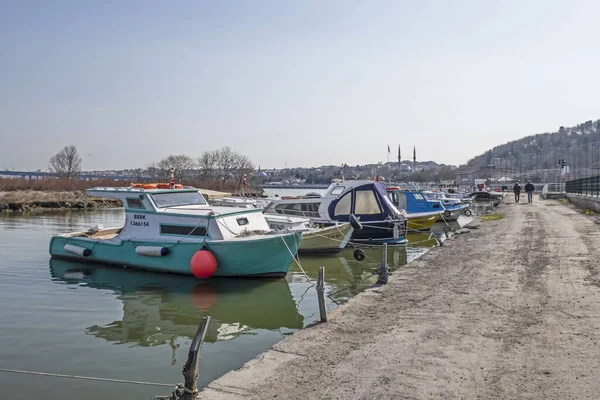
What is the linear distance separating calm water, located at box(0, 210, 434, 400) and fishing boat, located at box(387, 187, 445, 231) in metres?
12.9

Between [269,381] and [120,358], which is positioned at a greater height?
[269,381]

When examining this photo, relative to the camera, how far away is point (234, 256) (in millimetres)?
14922

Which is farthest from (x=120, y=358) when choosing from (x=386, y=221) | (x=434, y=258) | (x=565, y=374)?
(x=386, y=221)

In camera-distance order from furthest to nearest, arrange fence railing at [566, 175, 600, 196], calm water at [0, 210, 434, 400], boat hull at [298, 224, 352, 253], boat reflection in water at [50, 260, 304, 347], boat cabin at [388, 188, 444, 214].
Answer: fence railing at [566, 175, 600, 196], boat cabin at [388, 188, 444, 214], boat hull at [298, 224, 352, 253], boat reflection in water at [50, 260, 304, 347], calm water at [0, 210, 434, 400]

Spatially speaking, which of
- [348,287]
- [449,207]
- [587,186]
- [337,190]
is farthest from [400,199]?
[348,287]

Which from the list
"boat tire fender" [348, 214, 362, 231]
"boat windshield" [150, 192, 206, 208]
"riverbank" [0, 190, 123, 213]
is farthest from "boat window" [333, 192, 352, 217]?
"riverbank" [0, 190, 123, 213]

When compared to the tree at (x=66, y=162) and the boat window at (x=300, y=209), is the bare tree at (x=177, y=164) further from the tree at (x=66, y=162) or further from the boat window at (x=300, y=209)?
the boat window at (x=300, y=209)

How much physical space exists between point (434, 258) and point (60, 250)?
1290 centimetres

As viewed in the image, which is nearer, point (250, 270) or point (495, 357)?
point (495, 357)

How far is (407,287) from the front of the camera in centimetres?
1198

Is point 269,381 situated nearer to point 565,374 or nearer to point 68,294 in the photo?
point 565,374

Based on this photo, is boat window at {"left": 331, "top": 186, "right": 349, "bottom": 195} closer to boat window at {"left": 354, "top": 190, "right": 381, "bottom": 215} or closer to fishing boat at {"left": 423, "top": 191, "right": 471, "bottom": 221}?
boat window at {"left": 354, "top": 190, "right": 381, "bottom": 215}

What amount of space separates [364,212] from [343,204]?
0.98 meters

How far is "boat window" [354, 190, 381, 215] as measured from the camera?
2347 centimetres
